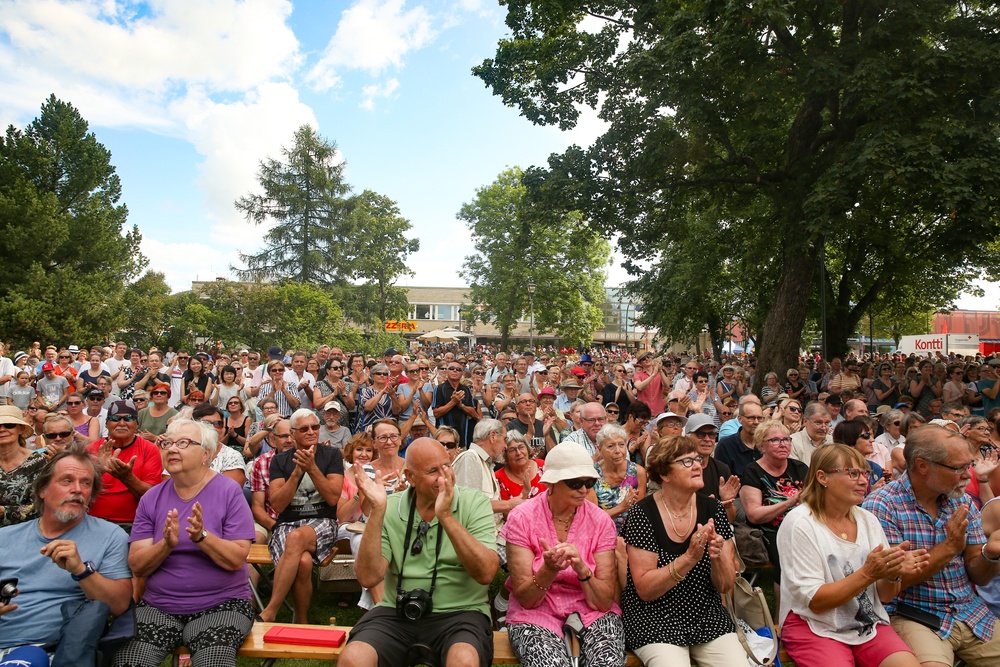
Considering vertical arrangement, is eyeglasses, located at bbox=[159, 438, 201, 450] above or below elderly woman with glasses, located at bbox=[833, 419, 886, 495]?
above

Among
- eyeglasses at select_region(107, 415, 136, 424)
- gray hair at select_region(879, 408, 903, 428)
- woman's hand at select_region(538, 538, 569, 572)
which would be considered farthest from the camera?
gray hair at select_region(879, 408, 903, 428)

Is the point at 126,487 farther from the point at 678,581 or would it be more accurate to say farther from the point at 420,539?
the point at 678,581

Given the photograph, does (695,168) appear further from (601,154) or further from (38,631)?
(38,631)

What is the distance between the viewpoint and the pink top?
10.8 ft

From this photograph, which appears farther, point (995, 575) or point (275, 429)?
point (275, 429)

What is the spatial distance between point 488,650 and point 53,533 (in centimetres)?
234

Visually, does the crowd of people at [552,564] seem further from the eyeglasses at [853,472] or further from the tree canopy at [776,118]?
the tree canopy at [776,118]

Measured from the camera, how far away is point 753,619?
3.48 meters

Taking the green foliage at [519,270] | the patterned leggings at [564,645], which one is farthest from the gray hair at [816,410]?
the green foliage at [519,270]

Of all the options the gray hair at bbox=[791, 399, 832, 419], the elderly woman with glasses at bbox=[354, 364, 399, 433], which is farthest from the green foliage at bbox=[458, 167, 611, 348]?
the gray hair at bbox=[791, 399, 832, 419]

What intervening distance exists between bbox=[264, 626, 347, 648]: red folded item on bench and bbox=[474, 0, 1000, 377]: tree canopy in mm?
9890

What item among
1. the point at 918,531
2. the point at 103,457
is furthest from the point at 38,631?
the point at 918,531

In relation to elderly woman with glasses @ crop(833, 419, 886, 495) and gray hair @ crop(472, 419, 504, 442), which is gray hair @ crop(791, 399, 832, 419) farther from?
gray hair @ crop(472, 419, 504, 442)

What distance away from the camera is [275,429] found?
17.8 ft
